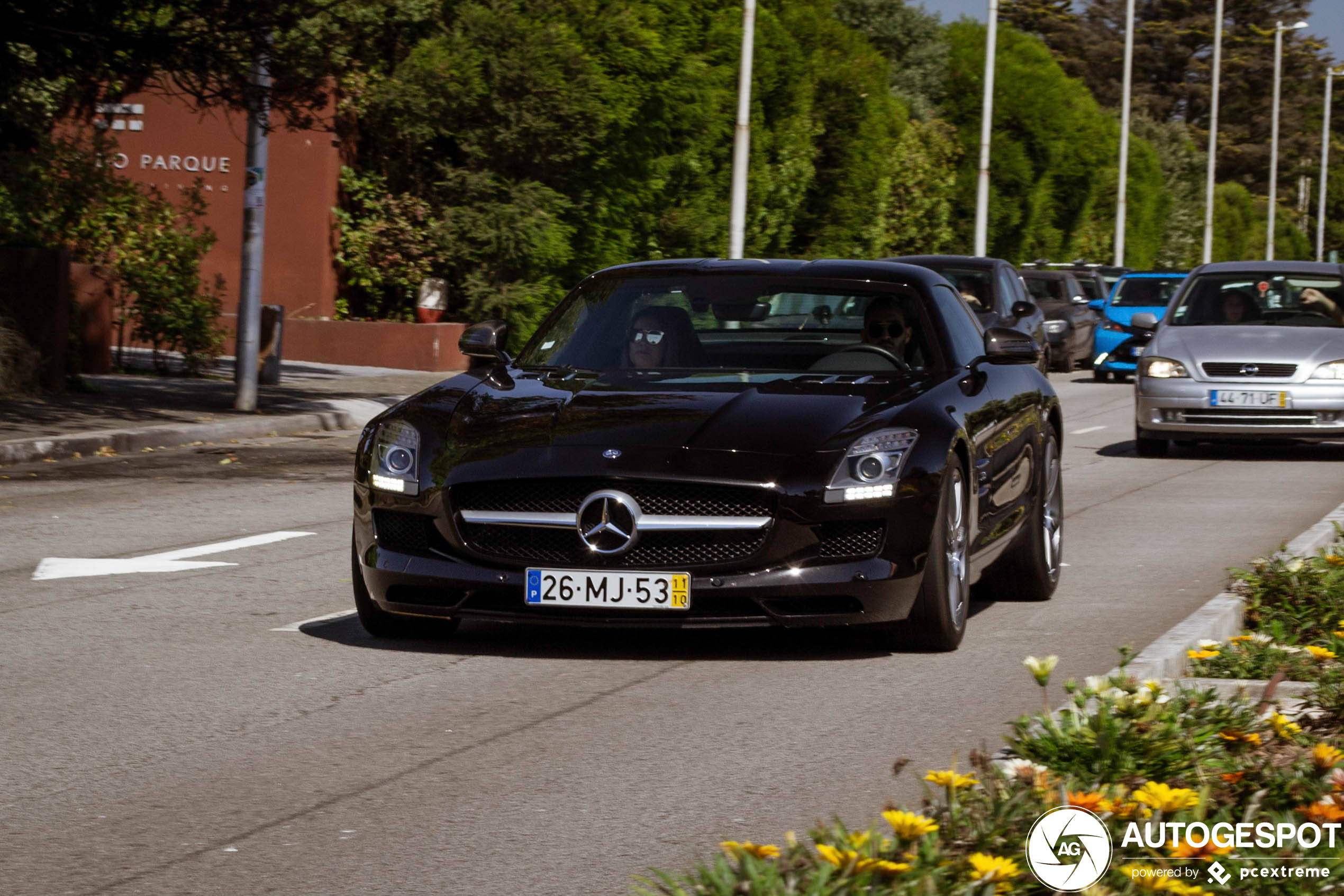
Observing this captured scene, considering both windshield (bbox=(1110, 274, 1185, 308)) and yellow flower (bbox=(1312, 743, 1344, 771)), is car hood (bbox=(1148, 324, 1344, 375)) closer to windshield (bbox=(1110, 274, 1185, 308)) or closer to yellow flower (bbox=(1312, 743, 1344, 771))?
yellow flower (bbox=(1312, 743, 1344, 771))

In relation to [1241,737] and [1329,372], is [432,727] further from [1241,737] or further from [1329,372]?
[1329,372]

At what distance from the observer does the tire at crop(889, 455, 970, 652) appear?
723cm

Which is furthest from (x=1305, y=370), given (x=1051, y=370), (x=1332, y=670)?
(x=1051, y=370)

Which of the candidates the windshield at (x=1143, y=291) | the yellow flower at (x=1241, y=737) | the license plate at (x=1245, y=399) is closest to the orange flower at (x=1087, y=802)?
the yellow flower at (x=1241, y=737)

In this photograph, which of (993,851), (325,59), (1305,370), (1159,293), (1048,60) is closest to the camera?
(993,851)

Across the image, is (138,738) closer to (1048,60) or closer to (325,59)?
(325,59)

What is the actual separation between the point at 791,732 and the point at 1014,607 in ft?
10.3

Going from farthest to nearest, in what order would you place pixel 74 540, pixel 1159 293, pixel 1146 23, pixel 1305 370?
pixel 1146 23 < pixel 1159 293 < pixel 1305 370 < pixel 74 540

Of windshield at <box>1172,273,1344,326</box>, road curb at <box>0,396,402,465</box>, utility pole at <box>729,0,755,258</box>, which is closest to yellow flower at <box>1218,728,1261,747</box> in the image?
road curb at <box>0,396,402,465</box>

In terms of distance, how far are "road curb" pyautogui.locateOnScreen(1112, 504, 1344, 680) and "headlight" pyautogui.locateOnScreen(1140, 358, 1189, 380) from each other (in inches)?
333

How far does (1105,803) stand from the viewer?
4082 mm

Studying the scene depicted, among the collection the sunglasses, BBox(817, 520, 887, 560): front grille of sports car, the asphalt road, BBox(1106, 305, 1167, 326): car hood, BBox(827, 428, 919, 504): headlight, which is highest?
BBox(1106, 305, 1167, 326): car hood

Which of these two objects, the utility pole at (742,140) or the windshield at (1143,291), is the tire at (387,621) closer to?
the utility pole at (742,140)

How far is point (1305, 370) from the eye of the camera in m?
16.9
